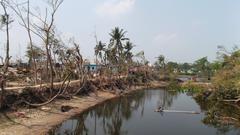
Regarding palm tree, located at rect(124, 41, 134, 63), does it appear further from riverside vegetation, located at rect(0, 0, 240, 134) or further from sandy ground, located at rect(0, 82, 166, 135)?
sandy ground, located at rect(0, 82, 166, 135)

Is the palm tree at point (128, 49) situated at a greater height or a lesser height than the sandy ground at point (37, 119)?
greater

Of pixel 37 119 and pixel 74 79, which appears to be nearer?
pixel 37 119

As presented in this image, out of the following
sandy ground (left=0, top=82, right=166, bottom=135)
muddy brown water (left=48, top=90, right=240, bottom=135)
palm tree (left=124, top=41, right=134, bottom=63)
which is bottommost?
muddy brown water (left=48, top=90, right=240, bottom=135)

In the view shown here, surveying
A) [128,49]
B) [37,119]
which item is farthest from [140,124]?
[128,49]

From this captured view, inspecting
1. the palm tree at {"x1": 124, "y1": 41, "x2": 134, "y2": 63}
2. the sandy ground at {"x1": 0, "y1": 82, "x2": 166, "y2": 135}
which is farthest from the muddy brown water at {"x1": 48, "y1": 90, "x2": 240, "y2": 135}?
the palm tree at {"x1": 124, "y1": 41, "x2": 134, "y2": 63}

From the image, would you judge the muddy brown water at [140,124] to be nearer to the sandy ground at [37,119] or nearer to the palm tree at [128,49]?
the sandy ground at [37,119]

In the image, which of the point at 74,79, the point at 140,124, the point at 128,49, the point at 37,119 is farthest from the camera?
the point at 128,49

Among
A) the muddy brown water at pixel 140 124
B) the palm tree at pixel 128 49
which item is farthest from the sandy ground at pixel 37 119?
the palm tree at pixel 128 49

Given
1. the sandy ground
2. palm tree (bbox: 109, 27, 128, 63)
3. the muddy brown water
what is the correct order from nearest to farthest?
the sandy ground
the muddy brown water
palm tree (bbox: 109, 27, 128, 63)

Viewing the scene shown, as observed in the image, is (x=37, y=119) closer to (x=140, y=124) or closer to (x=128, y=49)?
(x=140, y=124)

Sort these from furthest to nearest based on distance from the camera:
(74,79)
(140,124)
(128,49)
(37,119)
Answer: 1. (128,49)
2. (74,79)
3. (140,124)
4. (37,119)

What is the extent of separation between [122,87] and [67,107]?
2614 cm

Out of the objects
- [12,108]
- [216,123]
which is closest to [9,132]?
[12,108]

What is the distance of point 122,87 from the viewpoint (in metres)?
53.9
